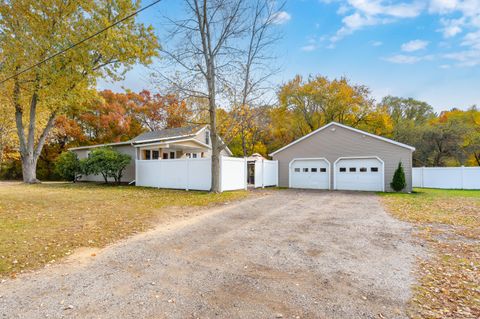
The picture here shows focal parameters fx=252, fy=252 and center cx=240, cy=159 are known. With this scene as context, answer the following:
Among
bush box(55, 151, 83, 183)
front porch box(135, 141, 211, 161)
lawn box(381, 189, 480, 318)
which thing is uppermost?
front porch box(135, 141, 211, 161)

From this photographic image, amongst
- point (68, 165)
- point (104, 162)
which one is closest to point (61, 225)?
point (104, 162)

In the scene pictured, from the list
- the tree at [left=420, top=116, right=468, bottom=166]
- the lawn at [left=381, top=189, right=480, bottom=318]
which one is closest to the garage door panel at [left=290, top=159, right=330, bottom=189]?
the lawn at [left=381, top=189, right=480, bottom=318]

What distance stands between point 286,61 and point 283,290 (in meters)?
12.9

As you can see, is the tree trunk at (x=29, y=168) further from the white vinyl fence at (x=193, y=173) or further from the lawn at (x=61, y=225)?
the lawn at (x=61, y=225)

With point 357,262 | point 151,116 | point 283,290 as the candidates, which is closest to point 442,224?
point 357,262

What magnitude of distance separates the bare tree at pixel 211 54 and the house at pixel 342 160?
631cm

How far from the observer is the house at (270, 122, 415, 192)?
48.6 feet

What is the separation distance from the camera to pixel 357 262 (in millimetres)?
3943

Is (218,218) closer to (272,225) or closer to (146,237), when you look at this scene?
(272,225)

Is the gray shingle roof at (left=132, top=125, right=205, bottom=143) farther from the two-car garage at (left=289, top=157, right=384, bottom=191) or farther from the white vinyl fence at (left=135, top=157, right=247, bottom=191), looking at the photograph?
the two-car garage at (left=289, top=157, right=384, bottom=191)

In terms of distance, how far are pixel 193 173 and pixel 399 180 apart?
11.6 m

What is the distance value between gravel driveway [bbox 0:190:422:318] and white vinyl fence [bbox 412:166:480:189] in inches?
637

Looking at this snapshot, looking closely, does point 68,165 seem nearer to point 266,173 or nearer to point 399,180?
point 266,173

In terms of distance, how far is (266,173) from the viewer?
17.5 metres
